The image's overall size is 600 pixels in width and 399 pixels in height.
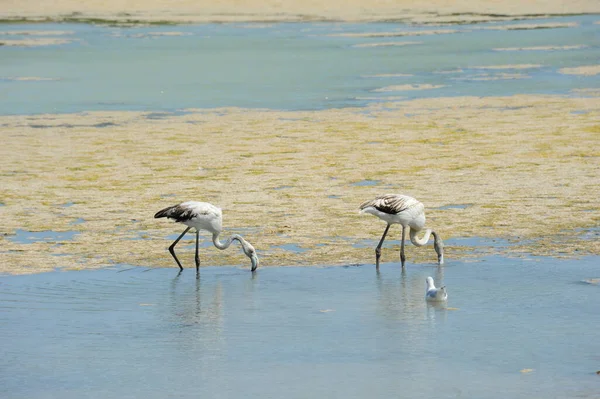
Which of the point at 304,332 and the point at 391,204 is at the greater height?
the point at 391,204

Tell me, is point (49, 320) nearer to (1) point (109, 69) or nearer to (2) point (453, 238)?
(2) point (453, 238)

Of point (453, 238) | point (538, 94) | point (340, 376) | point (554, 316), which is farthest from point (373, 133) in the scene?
point (340, 376)

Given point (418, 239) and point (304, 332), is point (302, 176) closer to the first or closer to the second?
point (418, 239)

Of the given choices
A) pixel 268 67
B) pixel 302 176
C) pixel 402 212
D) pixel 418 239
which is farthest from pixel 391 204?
pixel 268 67

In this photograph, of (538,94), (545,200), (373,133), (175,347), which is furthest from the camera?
(538,94)

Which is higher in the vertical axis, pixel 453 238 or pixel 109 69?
pixel 109 69

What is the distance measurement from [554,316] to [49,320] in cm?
402

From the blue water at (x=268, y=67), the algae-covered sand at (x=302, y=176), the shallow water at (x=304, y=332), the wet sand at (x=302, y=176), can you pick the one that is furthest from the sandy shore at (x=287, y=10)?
the shallow water at (x=304, y=332)

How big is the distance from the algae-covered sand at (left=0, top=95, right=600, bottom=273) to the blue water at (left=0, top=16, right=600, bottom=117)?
5.07 ft

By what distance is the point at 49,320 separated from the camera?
9.08m

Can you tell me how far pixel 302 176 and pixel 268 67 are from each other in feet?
46.2

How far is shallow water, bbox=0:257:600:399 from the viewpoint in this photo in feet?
24.3

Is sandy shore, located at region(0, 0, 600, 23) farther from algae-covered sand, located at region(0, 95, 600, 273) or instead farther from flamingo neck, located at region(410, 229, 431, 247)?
flamingo neck, located at region(410, 229, 431, 247)

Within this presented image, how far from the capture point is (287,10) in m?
50.3
